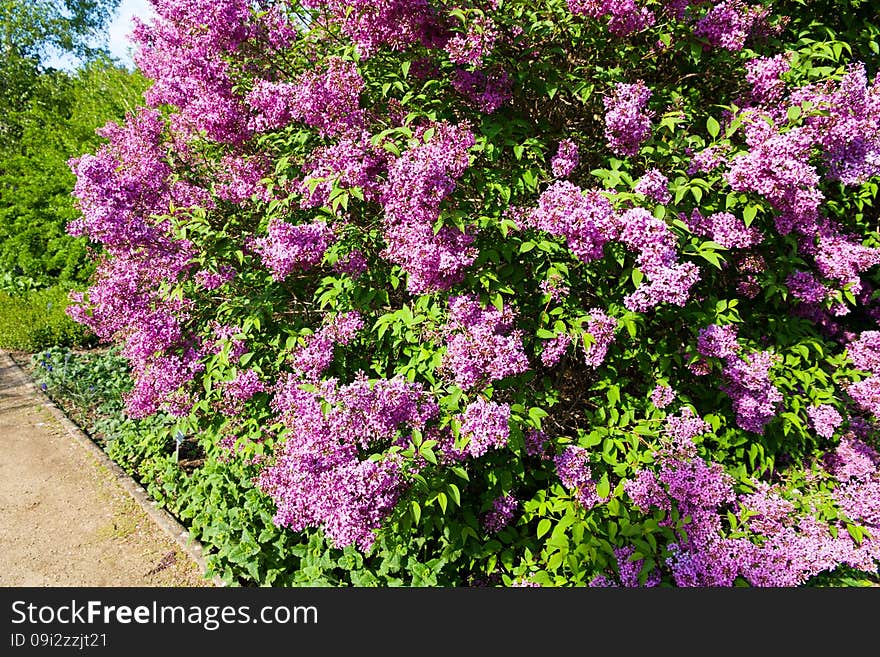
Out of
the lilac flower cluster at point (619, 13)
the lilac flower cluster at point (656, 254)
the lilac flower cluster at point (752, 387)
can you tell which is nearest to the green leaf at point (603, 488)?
the lilac flower cluster at point (752, 387)

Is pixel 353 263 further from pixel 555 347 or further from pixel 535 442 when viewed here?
pixel 535 442

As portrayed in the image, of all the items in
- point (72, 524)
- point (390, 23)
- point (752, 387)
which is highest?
point (390, 23)

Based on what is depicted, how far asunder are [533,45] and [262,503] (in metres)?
3.29

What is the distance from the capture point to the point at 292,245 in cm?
→ 303

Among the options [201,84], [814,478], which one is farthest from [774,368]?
[201,84]

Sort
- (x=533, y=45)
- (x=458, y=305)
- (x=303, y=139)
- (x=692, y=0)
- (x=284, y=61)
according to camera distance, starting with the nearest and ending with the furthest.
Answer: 1. (x=458, y=305)
2. (x=692, y=0)
3. (x=533, y=45)
4. (x=303, y=139)
5. (x=284, y=61)

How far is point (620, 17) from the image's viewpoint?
2.88 meters

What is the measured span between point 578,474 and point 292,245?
1898 mm

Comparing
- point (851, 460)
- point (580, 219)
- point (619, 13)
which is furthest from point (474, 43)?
point (851, 460)

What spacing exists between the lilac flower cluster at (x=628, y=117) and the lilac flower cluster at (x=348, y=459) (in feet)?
5.40

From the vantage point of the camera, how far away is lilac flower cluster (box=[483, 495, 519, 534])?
317 centimetres

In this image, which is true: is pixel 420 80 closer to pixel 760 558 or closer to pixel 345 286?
pixel 345 286

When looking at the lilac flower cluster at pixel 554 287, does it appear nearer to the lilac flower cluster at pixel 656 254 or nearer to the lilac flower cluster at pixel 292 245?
the lilac flower cluster at pixel 656 254

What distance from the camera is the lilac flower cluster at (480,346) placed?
259cm
